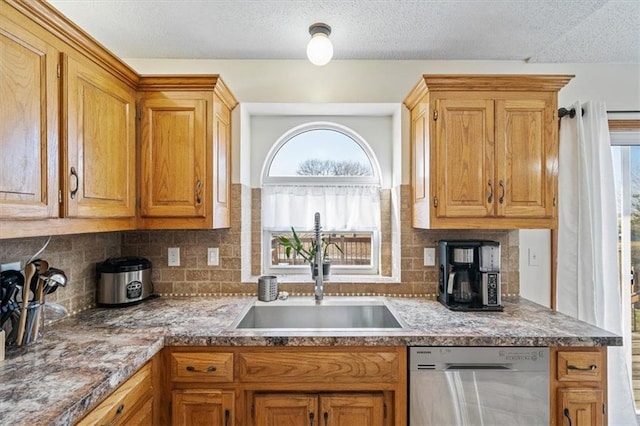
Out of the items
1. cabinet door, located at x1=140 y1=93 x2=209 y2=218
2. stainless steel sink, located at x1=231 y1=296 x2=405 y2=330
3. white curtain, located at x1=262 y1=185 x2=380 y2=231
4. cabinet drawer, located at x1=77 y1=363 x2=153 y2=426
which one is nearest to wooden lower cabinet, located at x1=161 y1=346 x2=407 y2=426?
cabinet drawer, located at x1=77 y1=363 x2=153 y2=426

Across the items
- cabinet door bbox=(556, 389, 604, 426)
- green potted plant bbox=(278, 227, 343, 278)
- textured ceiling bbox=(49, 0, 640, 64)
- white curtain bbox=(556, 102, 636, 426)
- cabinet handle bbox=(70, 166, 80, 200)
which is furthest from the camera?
green potted plant bbox=(278, 227, 343, 278)

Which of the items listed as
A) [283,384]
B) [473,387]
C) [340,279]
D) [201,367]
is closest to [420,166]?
[340,279]

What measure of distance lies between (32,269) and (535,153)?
2.46 meters

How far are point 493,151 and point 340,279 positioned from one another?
4.03 feet

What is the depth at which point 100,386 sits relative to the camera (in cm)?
107

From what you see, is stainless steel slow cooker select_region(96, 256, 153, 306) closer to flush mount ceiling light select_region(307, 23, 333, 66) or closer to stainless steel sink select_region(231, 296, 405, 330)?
stainless steel sink select_region(231, 296, 405, 330)

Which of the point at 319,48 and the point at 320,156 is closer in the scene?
the point at 319,48

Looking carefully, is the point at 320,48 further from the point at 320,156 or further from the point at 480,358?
the point at 480,358

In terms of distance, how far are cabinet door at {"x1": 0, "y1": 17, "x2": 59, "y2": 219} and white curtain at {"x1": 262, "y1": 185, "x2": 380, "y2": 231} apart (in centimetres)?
142

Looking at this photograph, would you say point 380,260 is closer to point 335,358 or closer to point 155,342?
point 335,358

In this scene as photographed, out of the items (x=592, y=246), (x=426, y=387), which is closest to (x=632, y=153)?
(x=592, y=246)

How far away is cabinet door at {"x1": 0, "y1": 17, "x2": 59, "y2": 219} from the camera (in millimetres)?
1103

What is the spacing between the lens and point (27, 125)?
3.89 ft

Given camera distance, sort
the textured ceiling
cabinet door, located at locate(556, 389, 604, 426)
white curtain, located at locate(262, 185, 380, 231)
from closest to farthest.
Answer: cabinet door, located at locate(556, 389, 604, 426) → the textured ceiling → white curtain, located at locate(262, 185, 380, 231)
